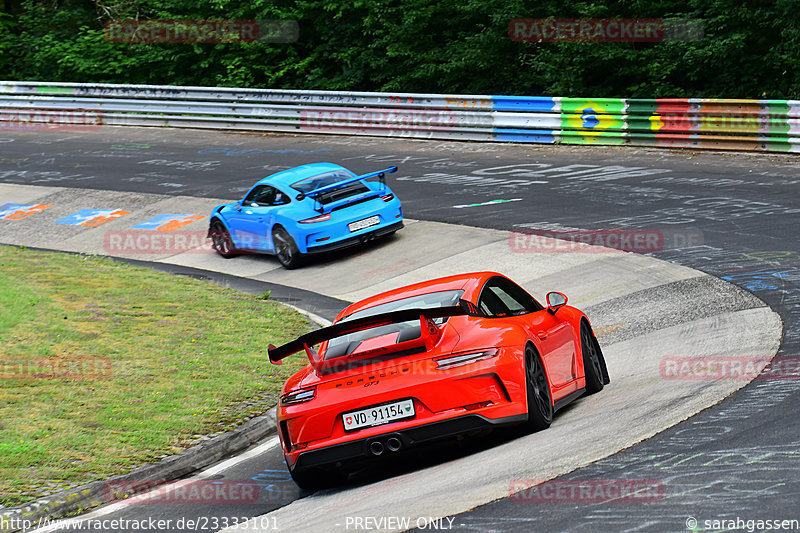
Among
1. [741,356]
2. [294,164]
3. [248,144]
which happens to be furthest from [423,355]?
[248,144]

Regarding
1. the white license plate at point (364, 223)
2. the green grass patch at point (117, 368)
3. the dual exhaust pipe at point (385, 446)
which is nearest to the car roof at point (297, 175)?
the white license plate at point (364, 223)

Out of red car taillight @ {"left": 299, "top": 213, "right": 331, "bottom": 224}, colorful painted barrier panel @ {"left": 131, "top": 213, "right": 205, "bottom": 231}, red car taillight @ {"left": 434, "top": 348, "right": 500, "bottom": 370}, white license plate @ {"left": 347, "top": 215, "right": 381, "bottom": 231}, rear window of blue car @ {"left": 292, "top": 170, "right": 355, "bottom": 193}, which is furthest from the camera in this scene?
colorful painted barrier panel @ {"left": 131, "top": 213, "right": 205, "bottom": 231}

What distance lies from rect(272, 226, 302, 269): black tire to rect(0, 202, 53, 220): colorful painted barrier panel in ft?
27.8

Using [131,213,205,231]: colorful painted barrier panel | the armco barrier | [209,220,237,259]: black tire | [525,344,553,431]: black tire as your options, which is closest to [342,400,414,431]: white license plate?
[525,344,553,431]: black tire

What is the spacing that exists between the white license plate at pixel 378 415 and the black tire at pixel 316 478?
449mm

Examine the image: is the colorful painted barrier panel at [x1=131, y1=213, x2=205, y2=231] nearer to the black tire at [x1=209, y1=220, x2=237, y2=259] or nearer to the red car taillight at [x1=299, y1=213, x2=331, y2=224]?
the black tire at [x1=209, y1=220, x2=237, y2=259]

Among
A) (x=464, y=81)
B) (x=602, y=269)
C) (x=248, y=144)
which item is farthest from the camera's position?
(x=464, y=81)

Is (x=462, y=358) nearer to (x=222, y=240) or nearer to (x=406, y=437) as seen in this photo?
(x=406, y=437)

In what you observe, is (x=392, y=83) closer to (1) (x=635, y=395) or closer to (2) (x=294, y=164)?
(2) (x=294, y=164)

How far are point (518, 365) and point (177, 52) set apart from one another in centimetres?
3424

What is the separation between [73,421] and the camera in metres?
9.12

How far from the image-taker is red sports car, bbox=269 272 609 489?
6.97 m

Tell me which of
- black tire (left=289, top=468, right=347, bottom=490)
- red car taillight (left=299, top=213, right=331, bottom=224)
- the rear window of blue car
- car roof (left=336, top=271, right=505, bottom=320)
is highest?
car roof (left=336, top=271, right=505, bottom=320)

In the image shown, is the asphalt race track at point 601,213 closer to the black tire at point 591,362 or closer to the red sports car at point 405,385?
the red sports car at point 405,385
